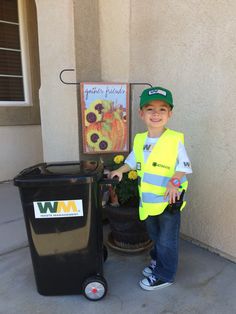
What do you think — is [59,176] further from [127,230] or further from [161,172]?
[127,230]

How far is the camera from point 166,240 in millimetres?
2086

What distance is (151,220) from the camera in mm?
2170

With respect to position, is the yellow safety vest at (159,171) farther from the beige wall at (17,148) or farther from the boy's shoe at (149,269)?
the beige wall at (17,148)

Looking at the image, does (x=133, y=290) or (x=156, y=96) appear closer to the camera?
(x=156, y=96)

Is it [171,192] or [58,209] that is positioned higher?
[171,192]

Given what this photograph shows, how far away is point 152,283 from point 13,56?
434 cm

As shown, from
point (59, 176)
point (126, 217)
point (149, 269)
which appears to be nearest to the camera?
point (59, 176)

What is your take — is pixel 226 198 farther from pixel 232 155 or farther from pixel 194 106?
pixel 194 106

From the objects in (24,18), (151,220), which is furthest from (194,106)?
(24,18)

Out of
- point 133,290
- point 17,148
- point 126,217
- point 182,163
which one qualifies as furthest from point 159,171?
point 17,148

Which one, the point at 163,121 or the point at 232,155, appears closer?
the point at 163,121

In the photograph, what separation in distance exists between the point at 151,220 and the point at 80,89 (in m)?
1.51

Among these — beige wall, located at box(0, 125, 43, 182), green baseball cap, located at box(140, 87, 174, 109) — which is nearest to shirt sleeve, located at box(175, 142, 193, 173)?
green baseball cap, located at box(140, 87, 174, 109)

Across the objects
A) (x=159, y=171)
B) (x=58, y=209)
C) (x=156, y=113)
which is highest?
(x=156, y=113)
